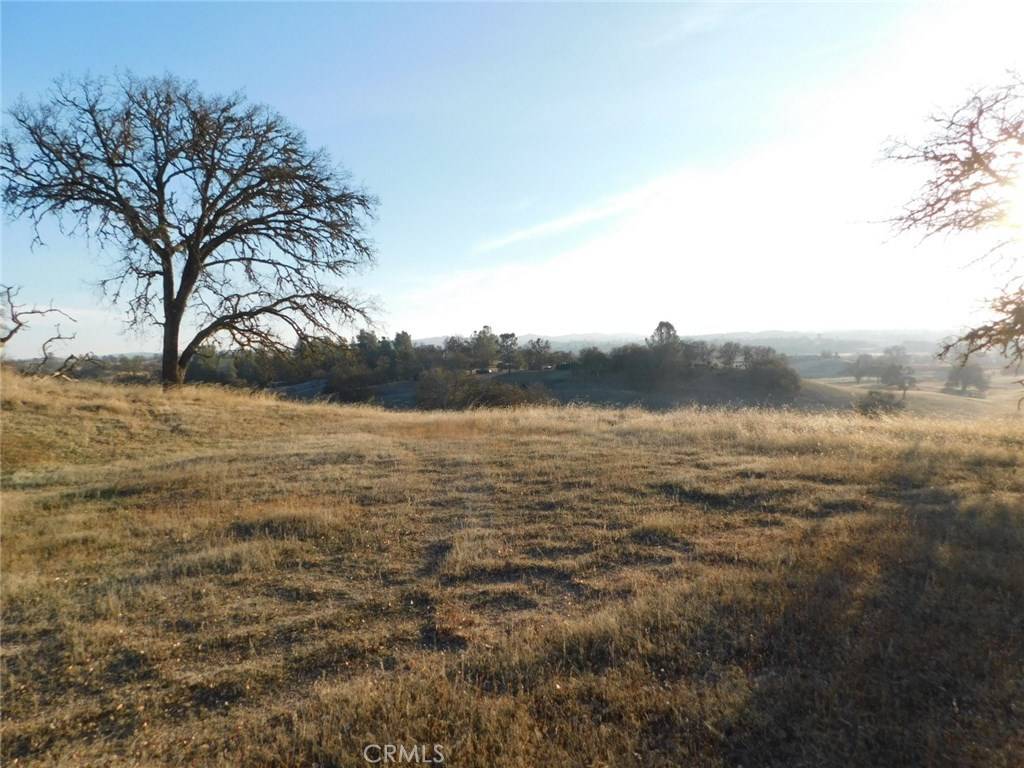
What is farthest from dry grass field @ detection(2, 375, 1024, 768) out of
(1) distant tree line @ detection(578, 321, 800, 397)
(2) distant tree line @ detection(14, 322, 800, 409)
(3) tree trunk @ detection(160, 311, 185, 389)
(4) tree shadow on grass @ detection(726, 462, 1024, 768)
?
(1) distant tree line @ detection(578, 321, 800, 397)

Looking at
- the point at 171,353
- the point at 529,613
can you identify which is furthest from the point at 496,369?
the point at 529,613

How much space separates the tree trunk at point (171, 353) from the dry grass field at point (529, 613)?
8921mm

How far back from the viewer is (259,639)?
3.86m

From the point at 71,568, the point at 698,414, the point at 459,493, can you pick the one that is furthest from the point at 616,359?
the point at 71,568

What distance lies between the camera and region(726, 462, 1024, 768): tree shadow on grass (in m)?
2.66

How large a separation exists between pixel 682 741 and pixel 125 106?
19.5m

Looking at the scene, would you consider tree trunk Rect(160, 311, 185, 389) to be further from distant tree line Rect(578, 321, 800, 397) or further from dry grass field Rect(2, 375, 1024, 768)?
distant tree line Rect(578, 321, 800, 397)

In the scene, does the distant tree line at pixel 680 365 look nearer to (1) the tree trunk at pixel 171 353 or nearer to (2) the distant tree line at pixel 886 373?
(2) the distant tree line at pixel 886 373

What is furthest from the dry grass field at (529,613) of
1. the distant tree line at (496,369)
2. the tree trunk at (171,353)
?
the distant tree line at (496,369)

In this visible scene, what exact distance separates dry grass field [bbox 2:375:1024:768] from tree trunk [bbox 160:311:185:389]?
892 cm

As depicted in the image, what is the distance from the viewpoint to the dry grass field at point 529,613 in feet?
9.31

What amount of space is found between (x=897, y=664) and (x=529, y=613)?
2.27 meters

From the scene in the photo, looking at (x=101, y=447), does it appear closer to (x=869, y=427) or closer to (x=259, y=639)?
(x=259, y=639)

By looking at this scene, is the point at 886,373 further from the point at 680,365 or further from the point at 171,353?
the point at 171,353
